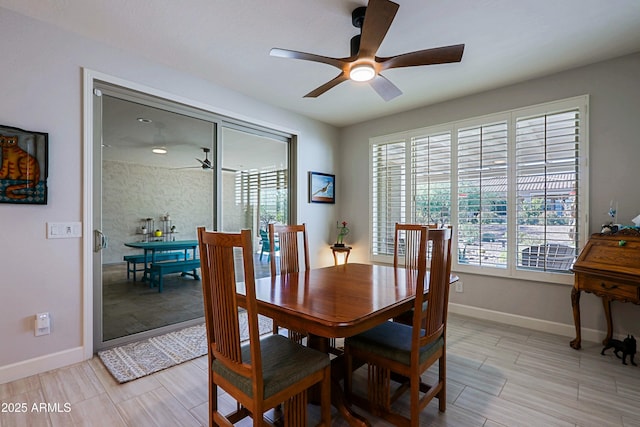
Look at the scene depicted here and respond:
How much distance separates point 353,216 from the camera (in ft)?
16.1

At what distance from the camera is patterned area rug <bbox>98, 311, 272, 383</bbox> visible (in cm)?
230

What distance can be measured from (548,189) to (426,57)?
2.16 m

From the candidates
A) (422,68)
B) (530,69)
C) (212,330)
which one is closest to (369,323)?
(212,330)

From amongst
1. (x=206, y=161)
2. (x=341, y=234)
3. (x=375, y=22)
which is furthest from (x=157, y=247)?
(x=375, y=22)

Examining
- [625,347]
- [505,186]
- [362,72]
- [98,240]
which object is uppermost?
[362,72]

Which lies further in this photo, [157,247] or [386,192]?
[386,192]

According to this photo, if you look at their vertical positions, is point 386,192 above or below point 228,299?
above

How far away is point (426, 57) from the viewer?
203 centimetres

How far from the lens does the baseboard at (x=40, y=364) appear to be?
84.7 inches

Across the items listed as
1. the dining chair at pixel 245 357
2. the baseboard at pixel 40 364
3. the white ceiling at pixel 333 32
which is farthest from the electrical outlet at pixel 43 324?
the white ceiling at pixel 333 32

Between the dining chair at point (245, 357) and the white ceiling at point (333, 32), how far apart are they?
1.81m

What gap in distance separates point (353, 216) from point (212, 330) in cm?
357

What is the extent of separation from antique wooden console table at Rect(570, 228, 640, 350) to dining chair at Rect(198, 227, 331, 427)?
8.06 ft

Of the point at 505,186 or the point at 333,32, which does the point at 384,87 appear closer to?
the point at 333,32
